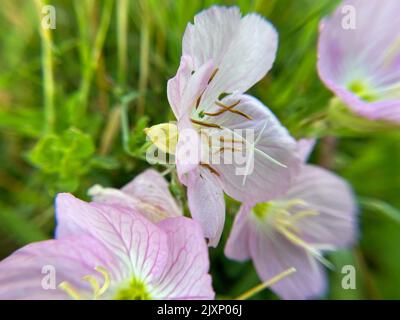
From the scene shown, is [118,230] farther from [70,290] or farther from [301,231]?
[301,231]

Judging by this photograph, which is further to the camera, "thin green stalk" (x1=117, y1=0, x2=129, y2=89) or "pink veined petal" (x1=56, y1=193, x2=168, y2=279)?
"thin green stalk" (x1=117, y1=0, x2=129, y2=89)

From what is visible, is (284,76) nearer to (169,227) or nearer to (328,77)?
(328,77)

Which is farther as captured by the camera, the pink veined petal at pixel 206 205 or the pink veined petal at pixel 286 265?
the pink veined petal at pixel 286 265

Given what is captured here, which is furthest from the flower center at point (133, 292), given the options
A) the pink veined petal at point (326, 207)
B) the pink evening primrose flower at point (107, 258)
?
A: the pink veined petal at point (326, 207)

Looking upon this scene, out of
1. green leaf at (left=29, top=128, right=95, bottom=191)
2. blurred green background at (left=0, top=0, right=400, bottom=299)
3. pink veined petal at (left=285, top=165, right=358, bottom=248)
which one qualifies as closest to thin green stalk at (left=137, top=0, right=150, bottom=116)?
blurred green background at (left=0, top=0, right=400, bottom=299)

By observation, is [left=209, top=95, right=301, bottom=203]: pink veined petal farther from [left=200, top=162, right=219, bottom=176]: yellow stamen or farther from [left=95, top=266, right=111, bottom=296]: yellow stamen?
[left=95, top=266, right=111, bottom=296]: yellow stamen

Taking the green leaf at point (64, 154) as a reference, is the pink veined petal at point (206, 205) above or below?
below

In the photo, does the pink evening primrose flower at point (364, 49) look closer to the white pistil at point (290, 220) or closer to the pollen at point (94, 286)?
the white pistil at point (290, 220)

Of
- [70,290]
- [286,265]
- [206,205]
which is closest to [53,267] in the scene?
[70,290]
